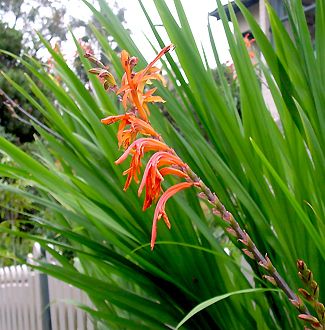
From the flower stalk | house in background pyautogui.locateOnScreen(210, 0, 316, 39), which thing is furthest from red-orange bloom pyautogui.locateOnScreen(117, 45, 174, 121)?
house in background pyautogui.locateOnScreen(210, 0, 316, 39)

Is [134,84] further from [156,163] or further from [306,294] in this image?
[306,294]

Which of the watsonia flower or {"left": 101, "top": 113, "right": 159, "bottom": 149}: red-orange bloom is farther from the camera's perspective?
{"left": 101, "top": 113, "right": 159, "bottom": 149}: red-orange bloom

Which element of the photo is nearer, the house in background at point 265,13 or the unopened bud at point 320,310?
the unopened bud at point 320,310

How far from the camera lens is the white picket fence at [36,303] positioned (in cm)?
364

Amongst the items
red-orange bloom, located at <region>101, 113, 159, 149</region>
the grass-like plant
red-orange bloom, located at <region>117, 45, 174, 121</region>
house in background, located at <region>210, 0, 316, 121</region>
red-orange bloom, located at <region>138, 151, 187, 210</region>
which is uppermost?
red-orange bloom, located at <region>117, 45, 174, 121</region>

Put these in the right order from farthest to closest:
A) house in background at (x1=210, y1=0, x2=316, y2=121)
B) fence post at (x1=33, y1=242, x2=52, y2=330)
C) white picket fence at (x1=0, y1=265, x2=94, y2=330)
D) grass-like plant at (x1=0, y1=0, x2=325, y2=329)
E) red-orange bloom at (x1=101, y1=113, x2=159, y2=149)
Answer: house in background at (x1=210, y1=0, x2=316, y2=121), fence post at (x1=33, y1=242, x2=52, y2=330), white picket fence at (x1=0, y1=265, x2=94, y2=330), grass-like plant at (x1=0, y1=0, x2=325, y2=329), red-orange bloom at (x1=101, y1=113, x2=159, y2=149)

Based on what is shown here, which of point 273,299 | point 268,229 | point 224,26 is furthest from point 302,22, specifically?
point 273,299

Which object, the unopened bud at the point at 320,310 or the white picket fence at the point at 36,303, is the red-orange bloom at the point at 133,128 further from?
the white picket fence at the point at 36,303

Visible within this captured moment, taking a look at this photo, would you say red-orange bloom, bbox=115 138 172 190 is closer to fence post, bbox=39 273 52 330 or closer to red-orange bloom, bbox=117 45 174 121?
red-orange bloom, bbox=117 45 174 121

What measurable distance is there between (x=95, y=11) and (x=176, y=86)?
0.78ft

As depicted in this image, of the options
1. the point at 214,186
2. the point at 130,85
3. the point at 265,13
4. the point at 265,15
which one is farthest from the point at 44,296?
the point at 265,15

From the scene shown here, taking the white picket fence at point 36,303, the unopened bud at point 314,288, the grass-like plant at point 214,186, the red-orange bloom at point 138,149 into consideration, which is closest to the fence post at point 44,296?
the white picket fence at point 36,303

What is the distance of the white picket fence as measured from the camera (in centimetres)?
364

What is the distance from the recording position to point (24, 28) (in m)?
27.0
